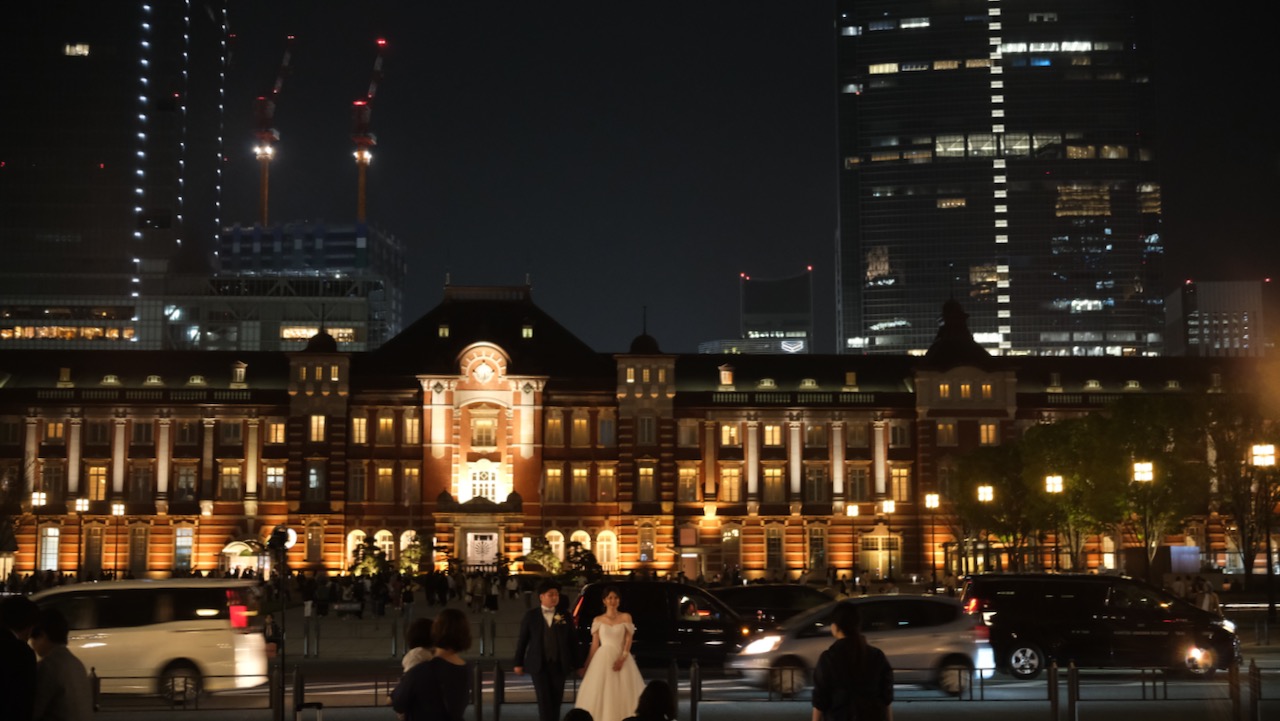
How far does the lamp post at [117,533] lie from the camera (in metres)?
81.1

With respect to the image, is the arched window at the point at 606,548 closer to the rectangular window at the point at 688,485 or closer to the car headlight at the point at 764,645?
the rectangular window at the point at 688,485

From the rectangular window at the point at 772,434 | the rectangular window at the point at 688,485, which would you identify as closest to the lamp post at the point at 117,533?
the rectangular window at the point at 688,485

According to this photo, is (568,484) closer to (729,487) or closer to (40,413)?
(729,487)

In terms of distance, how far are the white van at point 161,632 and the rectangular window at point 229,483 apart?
205ft

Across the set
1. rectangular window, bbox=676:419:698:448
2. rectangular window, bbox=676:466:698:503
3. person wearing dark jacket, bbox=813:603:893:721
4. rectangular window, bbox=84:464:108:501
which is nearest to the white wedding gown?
person wearing dark jacket, bbox=813:603:893:721

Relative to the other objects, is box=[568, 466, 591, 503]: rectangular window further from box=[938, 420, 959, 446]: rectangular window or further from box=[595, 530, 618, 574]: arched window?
box=[938, 420, 959, 446]: rectangular window

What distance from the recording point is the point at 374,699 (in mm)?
26469

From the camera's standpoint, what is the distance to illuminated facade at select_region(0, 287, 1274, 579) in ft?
288

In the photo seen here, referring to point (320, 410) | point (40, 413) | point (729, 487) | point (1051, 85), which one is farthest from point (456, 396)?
point (1051, 85)

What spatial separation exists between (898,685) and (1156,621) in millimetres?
6958

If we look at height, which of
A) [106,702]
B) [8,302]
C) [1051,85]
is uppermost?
[1051,85]

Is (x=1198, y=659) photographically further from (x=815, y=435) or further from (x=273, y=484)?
(x=273, y=484)

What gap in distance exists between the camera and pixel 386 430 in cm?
8912

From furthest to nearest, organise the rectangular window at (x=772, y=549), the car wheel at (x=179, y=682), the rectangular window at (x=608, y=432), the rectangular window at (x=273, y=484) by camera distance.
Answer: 1. the rectangular window at (x=772, y=549)
2. the rectangular window at (x=608, y=432)
3. the rectangular window at (x=273, y=484)
4. the car wheel at (x=179, y=682)
